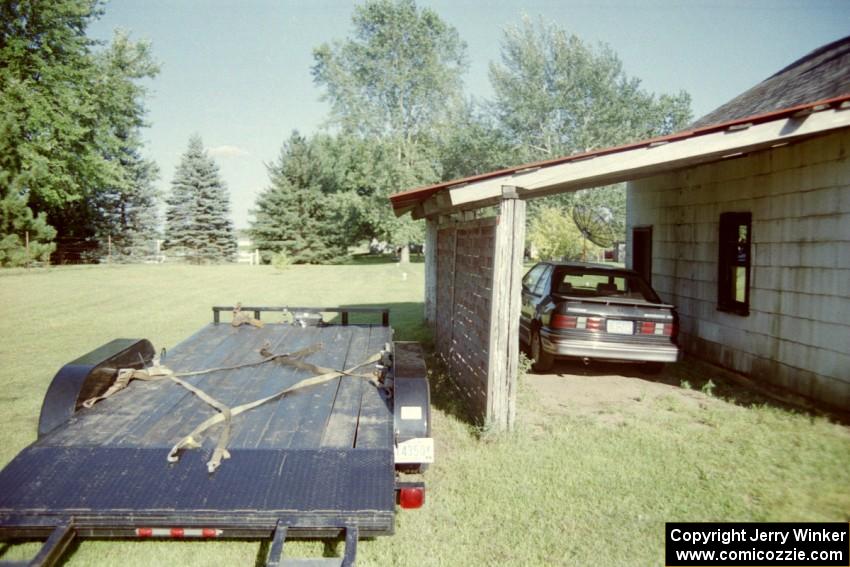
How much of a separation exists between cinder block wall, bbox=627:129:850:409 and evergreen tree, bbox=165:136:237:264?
40.6 meters

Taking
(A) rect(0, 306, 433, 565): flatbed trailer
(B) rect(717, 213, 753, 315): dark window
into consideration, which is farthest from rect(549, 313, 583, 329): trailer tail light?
(A) rect(0, 306, 433, 565): flatbed trailer

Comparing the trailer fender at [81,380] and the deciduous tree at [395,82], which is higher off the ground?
the deciduous tree at [395,82]

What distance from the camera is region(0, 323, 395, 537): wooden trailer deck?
2.68m

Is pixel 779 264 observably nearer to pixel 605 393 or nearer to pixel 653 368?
pixel 653 368

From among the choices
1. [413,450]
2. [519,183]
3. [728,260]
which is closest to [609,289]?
[728,260]

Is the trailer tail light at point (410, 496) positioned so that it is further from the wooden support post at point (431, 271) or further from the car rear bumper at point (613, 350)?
the wooden support post at point (431, 271)

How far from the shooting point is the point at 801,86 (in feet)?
29.3

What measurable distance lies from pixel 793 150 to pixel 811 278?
1738 mm

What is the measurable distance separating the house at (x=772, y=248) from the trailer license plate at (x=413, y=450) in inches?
170

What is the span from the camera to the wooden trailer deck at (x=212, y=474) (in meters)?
2.68

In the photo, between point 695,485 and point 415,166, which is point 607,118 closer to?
point 415,166

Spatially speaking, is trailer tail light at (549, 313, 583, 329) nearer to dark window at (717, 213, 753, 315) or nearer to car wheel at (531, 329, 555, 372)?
car wheel at (531, 329, 555, 372)

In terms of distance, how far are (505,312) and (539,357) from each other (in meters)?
3.26

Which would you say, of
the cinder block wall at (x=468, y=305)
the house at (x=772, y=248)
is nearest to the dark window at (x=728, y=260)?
the house at (x=772, y=248)
